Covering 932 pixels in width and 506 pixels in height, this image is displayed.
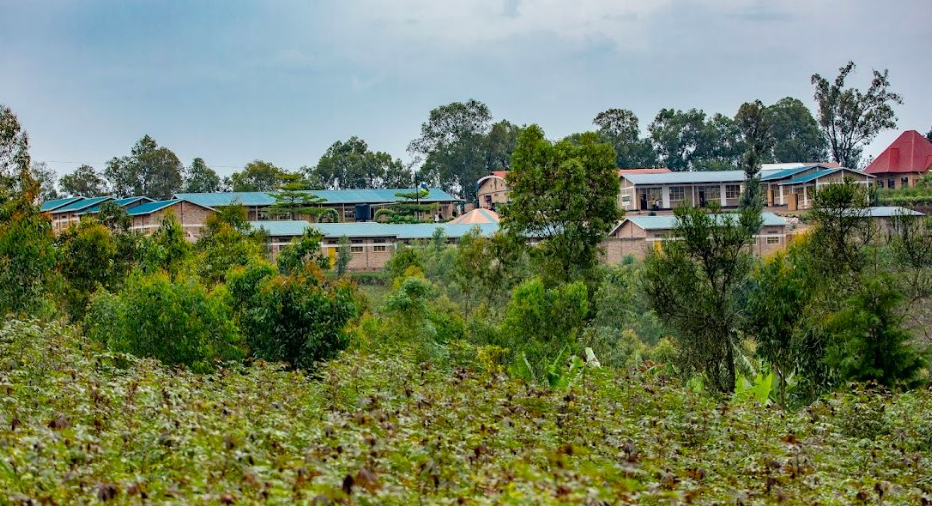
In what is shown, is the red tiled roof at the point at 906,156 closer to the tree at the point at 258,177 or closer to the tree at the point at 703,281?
the tree at the point at 258,177

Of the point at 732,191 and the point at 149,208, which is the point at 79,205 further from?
the point at 732,191

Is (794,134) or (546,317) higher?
(794,134)

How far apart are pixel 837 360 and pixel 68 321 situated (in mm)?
15498

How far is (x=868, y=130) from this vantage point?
56594 millimetres

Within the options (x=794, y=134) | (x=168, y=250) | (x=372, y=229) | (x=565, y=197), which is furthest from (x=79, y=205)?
(x=794, y=134)

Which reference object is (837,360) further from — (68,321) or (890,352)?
(68,321)

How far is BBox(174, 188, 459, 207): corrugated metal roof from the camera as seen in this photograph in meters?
54.6

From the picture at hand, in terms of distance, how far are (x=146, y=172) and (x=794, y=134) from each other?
40.3 metres

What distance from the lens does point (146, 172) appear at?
65.5 m

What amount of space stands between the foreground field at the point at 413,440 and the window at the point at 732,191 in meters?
44.0

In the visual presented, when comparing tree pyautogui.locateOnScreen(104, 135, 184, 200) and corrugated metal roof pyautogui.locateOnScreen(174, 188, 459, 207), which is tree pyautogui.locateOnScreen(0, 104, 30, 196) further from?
tree pyautogui.locateOnScreen(104, 135, 184, 200)

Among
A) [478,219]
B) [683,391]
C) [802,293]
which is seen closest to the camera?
[683,391]

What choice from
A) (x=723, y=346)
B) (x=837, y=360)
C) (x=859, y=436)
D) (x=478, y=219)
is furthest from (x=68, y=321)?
(x=478, y=219)

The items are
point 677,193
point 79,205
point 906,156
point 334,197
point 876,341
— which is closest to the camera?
point 876,341
